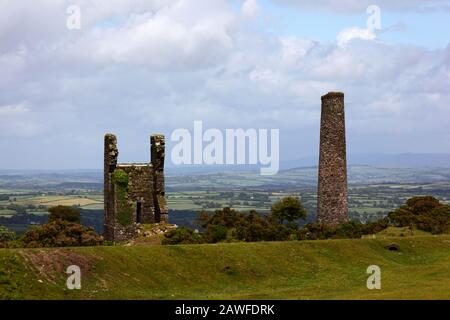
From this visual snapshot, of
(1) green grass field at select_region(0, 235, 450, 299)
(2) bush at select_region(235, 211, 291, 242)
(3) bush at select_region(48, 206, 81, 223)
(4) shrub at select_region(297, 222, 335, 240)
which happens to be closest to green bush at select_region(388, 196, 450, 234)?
(4) shrub at select_region(297, 222, 335, 240)

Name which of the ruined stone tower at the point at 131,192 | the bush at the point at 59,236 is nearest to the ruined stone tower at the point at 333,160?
the ruined stone tower at the point at 131,192

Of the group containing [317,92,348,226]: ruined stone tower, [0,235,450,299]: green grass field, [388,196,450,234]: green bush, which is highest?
[317,92,348,226]: ruined stone tower

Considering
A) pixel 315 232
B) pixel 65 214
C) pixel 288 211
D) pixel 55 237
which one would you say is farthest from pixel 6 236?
pixel 288 211

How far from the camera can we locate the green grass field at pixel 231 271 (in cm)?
3206

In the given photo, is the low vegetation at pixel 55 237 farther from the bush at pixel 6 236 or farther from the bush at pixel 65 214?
the bush at pixel 65 214

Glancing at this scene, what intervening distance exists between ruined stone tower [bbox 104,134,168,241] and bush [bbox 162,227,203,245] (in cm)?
512

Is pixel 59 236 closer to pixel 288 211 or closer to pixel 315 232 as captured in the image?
pixel 315 232

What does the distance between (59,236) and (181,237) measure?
Result: 800cm

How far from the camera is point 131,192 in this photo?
56469mm

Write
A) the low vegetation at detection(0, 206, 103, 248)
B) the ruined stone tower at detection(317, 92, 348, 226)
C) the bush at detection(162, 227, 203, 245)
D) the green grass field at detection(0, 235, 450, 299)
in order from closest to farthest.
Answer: the green grass field at detection(0, 235, 450, 299) → the low vegetation at detection(0, 206, 103, 248) → the bush at detection(162, 227, 203, 245) → the ruined stone tower at detection(317, 92, 348, 226)

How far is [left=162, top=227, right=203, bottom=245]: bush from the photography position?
4862 cm

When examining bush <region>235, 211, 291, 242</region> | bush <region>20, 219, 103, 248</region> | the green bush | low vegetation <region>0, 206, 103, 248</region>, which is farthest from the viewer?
the green bush

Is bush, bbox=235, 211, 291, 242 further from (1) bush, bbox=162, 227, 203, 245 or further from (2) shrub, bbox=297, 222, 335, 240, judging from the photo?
(1) bush, bbox=162, 227, 203, 245
